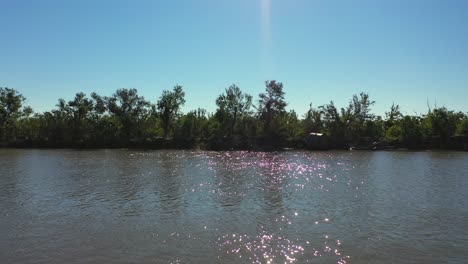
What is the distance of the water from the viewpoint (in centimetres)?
1242

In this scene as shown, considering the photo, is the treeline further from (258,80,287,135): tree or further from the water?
the water

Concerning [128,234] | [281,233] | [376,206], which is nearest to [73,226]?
[128,234]

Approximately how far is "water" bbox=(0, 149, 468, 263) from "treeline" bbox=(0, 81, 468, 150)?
4354 cm

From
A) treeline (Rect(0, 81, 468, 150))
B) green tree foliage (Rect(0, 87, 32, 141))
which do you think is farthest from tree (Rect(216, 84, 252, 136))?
green tree foliage (Rect(0, 87, 32, 141))

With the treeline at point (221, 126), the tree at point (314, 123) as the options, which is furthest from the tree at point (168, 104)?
the tree at point (314, 123)

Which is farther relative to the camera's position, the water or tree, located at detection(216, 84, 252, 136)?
tree, located at detection(216, 84, 252, 136)

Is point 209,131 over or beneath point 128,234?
over

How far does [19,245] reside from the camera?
13242mm

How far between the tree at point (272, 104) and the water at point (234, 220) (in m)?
44.7

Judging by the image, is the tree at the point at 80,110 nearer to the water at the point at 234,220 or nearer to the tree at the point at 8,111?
the tree at the point at 8,111

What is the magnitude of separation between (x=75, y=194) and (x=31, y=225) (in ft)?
24.4

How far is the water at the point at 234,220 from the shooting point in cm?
1242

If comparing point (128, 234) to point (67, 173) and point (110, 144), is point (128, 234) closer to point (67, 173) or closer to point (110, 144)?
point (67, 173)

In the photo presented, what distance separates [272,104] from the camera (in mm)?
74875
